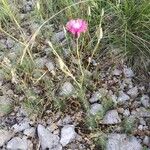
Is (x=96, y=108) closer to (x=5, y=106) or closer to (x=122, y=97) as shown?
(x=122, y=97)

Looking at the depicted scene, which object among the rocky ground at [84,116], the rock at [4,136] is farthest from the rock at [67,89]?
the rock at [4,136]

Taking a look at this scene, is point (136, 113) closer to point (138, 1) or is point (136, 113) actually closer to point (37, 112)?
point (37, 112)

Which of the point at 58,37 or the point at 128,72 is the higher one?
the point at 58,37

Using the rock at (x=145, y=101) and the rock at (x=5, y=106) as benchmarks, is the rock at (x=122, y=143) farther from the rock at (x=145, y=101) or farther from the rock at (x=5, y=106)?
the rock at (x=5, y=106)

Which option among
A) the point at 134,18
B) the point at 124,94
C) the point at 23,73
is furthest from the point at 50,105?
the point at 134,18

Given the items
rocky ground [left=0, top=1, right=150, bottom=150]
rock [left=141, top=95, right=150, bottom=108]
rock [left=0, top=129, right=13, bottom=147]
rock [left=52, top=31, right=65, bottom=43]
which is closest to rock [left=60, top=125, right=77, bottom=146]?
rocky ground [left=0, top=1, right=150, bottom=150]

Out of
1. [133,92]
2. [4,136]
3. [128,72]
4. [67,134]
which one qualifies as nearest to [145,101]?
[133,92]
